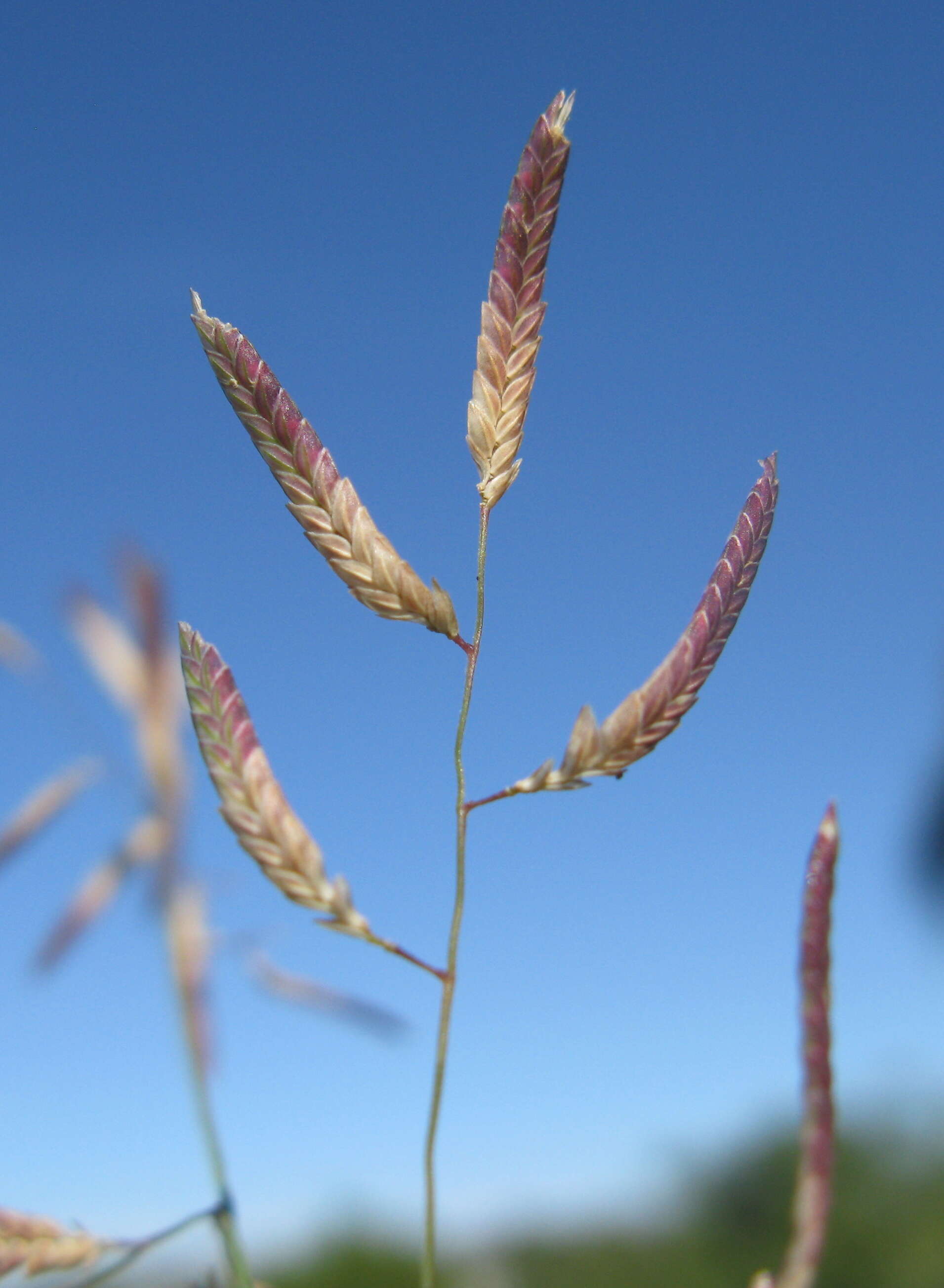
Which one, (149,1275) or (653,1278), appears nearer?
(149,1275)

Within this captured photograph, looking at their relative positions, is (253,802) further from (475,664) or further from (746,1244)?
(746,1244)

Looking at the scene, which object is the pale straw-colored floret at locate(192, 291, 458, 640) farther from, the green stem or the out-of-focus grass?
the out-of-focus grass

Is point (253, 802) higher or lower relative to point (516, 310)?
lower

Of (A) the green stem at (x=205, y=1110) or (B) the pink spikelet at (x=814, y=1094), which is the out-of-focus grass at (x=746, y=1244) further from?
(B) the pink spikelet at (x=814, y=1094)

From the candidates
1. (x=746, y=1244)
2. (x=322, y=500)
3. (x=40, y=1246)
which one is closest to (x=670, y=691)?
(x=322, y=500)

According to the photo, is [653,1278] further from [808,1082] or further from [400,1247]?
[808,1082]

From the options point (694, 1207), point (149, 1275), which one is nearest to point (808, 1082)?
point (149, 1275)
